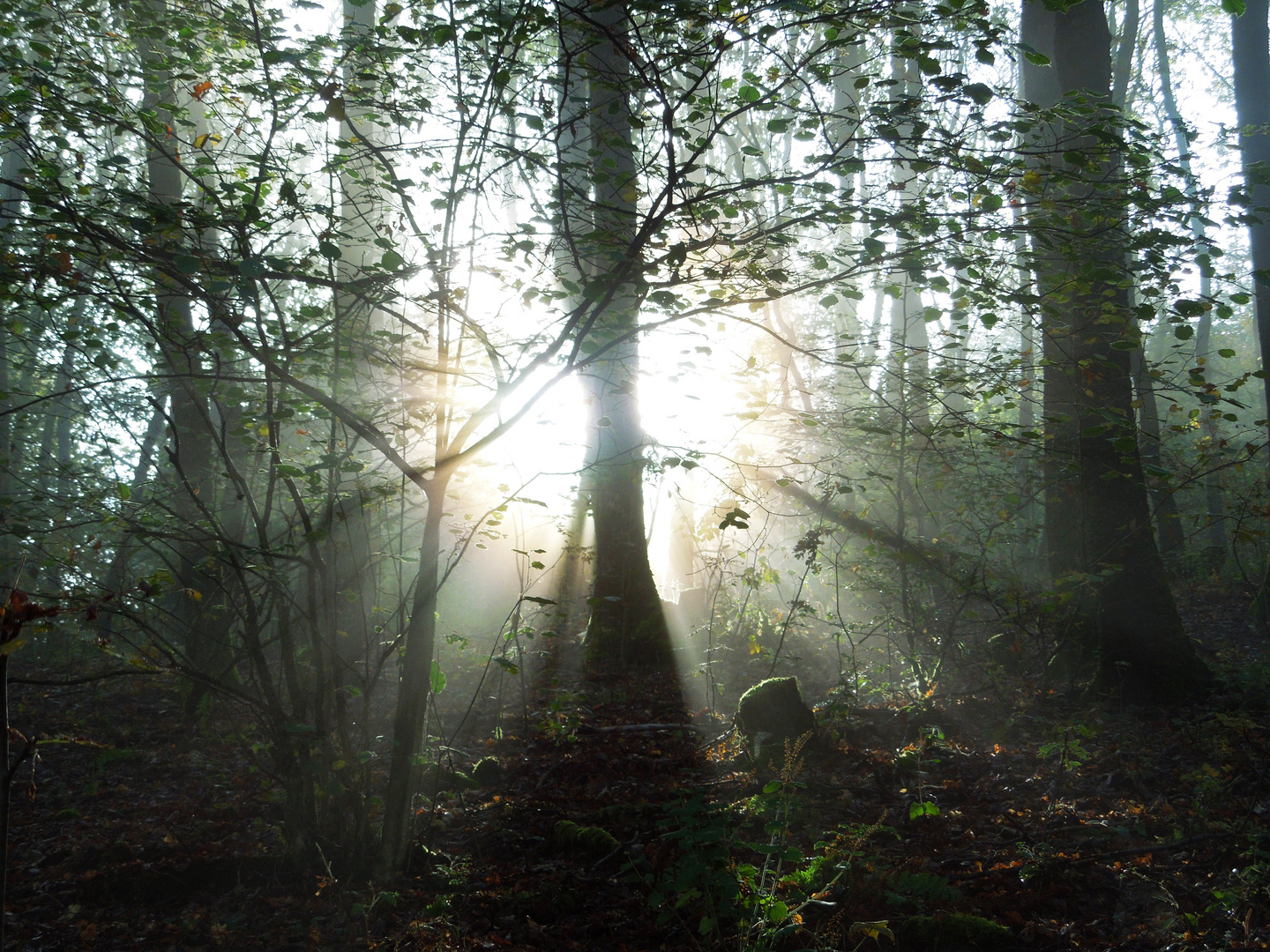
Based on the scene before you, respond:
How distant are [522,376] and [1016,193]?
286 centimetres

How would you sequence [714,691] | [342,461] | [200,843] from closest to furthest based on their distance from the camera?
[342,461]
[200,843]
[714,691]

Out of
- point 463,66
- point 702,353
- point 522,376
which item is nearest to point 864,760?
point 702,353

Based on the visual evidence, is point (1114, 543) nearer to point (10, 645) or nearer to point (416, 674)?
point (416, 674)

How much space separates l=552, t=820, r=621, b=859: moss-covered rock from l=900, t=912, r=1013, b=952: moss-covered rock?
5.02 ft

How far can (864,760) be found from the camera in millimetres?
5176

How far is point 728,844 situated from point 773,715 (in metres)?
1.97

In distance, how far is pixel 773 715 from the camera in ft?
Answer: 17.7

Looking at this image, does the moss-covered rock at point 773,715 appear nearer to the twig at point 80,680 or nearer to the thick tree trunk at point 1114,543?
the thick tree trunk at point 1114,543

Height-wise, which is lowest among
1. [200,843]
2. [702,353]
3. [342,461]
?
[200,843]

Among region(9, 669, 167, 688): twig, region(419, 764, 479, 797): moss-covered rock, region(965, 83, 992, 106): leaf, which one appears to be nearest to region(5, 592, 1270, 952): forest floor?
region(419, 764, 479, 797): moss-covered rock

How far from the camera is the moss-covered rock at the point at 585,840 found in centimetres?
402

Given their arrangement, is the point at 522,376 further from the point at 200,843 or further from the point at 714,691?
the point at 714,691

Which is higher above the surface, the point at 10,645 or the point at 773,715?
the point at 10,645

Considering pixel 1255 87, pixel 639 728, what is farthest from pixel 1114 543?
pixel 1255 87
